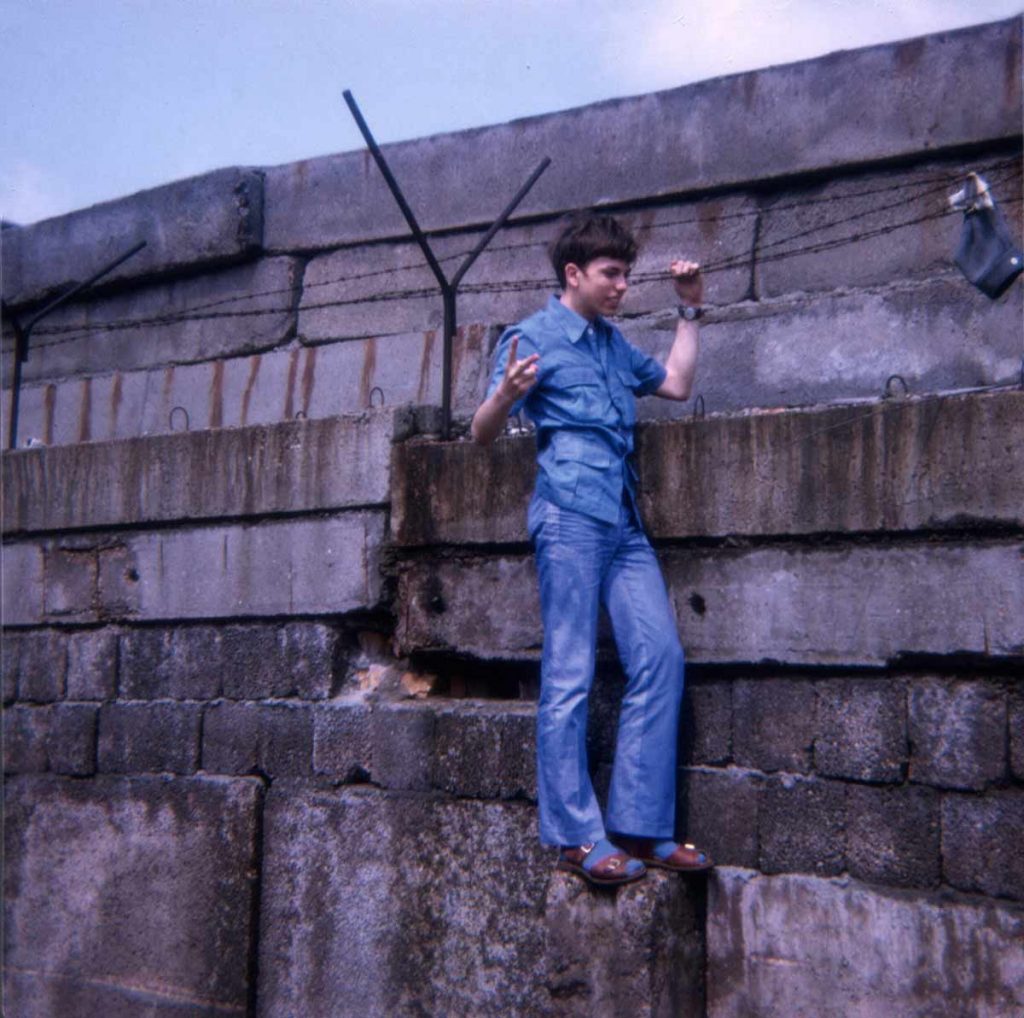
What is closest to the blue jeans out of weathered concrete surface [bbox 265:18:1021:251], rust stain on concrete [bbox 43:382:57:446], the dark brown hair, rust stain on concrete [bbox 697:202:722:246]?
the dark brown hair

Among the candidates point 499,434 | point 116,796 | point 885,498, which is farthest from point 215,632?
point 885,498

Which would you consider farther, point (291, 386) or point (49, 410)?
point (49, 410)

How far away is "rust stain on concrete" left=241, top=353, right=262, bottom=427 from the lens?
6.32 meters

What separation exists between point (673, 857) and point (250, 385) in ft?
9.98

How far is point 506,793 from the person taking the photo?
189 inches

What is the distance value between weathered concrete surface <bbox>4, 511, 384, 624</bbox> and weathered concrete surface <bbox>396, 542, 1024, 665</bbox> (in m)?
0.76

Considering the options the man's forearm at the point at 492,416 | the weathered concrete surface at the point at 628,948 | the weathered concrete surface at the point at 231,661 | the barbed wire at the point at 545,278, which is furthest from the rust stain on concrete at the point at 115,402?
the weathered concrete surface at the point at 628,948

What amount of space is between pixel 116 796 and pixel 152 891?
45 centimetres

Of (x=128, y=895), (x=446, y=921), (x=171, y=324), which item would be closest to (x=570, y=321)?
(x=446, y=921)

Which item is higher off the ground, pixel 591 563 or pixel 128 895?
pixel 591 563

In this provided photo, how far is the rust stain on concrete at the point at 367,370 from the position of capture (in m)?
5.97

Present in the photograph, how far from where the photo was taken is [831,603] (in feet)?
13.9

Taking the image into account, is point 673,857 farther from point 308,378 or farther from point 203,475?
point 308,378

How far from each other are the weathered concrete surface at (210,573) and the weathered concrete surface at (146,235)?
4.62 ft
